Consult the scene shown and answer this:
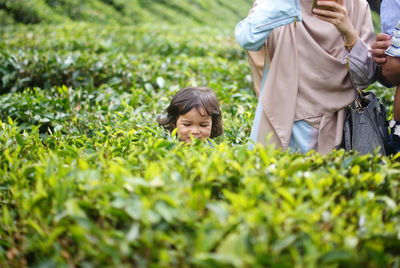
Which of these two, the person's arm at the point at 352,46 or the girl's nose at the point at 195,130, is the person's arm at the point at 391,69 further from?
the girl's nose at the point at 195,130

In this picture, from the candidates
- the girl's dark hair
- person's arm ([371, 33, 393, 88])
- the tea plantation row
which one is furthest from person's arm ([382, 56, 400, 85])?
the girl's dark hair

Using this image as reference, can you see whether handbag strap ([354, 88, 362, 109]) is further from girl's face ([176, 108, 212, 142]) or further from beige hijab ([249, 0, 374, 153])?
girl's face ([176, 108, 212, 142])

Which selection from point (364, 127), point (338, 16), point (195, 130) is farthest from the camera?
point (195, 130)

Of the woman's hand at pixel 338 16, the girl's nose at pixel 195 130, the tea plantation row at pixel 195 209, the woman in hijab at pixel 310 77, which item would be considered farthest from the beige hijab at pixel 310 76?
the girl's nose at pixel 195 130

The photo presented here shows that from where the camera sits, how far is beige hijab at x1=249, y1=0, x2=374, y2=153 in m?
1.95

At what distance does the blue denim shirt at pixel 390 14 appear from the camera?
1.85 meters

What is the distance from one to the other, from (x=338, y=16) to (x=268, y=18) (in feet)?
0.99

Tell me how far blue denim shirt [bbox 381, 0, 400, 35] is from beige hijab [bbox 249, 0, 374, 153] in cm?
10

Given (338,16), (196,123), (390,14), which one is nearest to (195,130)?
(196,123)

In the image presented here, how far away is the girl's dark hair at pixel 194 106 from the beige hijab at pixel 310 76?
2.36 ft

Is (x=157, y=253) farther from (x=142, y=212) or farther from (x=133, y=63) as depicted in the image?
(x=133, y=63)

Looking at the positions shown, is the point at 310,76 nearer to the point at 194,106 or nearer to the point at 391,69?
the point at 391,69

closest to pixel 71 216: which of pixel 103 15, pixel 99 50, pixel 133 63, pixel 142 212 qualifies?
pixel 142 212

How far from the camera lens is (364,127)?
1913 mm
